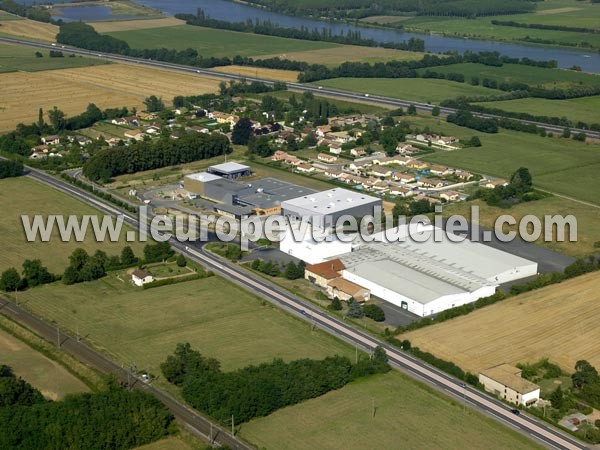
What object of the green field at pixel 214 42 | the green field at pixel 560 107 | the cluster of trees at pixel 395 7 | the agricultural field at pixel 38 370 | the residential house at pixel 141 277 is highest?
the cluster of trees at pixel 395 7

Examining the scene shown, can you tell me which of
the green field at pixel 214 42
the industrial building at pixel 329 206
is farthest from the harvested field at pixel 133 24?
the industrial building at pixel 329 206

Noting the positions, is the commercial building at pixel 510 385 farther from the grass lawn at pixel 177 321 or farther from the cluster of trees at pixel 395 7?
the cluster of trees at pixel 395 7

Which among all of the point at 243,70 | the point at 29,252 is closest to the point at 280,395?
the point at 29,252

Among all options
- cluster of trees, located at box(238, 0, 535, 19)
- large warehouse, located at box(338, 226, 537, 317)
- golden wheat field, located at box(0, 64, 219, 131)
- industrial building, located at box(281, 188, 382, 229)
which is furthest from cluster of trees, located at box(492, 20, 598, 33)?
large warehouse, located at box(338, 226, 537, 317)

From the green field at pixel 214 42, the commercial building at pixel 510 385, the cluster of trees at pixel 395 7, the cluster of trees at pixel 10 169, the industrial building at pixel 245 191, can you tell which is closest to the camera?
the commercial building at pixel 510 385

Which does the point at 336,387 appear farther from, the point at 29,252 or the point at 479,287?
the point at 29,252
